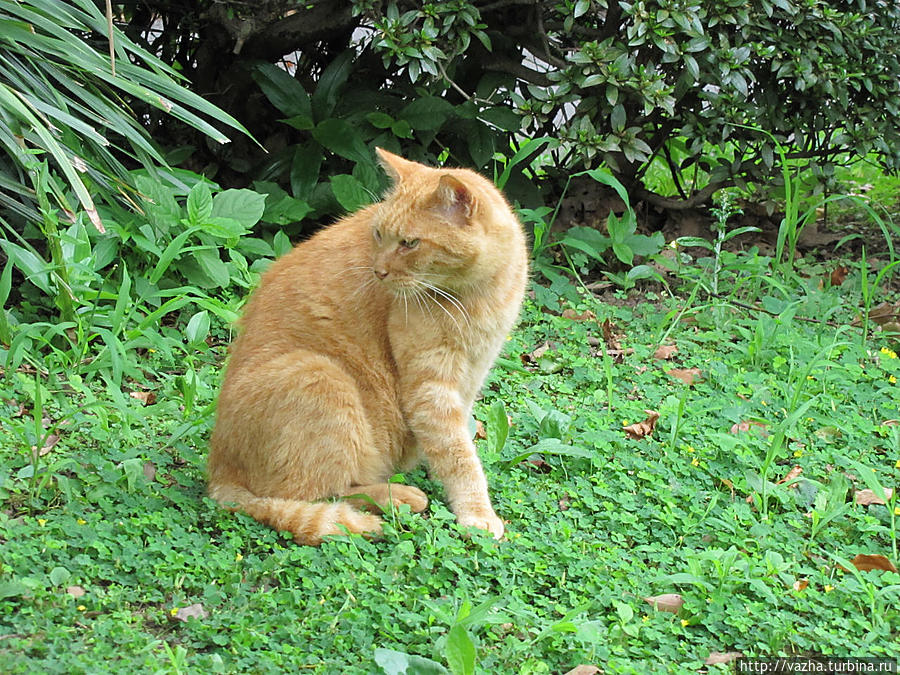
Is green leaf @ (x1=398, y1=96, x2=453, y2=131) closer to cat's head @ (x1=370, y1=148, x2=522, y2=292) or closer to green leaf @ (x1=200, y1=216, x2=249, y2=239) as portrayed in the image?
green leaf @ (x1=200, y1=216, x2=249, y2=239)

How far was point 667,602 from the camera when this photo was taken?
282cm

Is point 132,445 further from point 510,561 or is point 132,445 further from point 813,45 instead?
point 813,45

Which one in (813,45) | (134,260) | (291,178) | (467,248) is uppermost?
(813,45)

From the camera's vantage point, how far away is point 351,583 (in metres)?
2.78

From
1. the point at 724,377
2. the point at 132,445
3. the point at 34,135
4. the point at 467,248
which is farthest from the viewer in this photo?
the point at 724,377

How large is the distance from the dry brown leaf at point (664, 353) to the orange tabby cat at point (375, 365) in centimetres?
136

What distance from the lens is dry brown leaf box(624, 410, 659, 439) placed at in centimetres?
385

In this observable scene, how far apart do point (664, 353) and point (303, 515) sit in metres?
2.28

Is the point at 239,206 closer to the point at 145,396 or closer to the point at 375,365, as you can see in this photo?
the point at 145,396

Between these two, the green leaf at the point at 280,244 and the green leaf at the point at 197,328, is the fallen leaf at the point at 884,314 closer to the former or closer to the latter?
the green leaf at the point at 280,244

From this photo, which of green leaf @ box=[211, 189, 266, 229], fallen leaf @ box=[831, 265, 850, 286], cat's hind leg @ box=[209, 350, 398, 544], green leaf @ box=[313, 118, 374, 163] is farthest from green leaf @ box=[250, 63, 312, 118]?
fallen leaf @ box=[831, 265, 850, 286]

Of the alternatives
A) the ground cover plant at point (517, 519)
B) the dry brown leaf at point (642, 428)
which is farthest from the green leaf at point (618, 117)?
the dry brown leaf at point (642, 428)

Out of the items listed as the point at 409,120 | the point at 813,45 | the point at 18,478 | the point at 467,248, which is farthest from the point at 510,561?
the point at 813,45

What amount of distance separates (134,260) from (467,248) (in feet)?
6.76
